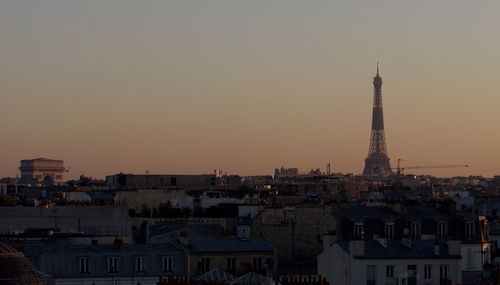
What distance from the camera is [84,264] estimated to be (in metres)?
62.1

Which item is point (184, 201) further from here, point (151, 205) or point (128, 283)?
point (128, 283)

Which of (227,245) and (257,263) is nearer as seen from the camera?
(257,263)

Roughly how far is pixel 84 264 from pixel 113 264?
115 cm

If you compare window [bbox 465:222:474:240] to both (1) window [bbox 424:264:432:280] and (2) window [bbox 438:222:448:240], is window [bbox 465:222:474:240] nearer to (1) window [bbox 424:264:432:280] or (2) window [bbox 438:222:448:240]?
(2) window [bbox 438:222:448:240]

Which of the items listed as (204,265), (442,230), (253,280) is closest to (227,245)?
(204,265)

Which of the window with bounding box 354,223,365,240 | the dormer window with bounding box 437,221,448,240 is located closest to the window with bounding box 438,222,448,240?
the dormer window with bounding box 437,221,448,240

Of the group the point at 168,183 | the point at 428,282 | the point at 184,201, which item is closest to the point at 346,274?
the point at 428,282

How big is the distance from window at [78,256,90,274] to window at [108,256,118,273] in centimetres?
85

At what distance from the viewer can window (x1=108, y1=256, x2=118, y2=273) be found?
62656 millimetres

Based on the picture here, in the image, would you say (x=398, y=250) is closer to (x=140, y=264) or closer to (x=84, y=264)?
(x=140, y=264)

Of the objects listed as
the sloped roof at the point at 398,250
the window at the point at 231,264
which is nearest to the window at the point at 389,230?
the window at the point at 231,264

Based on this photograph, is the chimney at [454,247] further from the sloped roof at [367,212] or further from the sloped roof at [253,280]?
the sloped roof at [367,212]

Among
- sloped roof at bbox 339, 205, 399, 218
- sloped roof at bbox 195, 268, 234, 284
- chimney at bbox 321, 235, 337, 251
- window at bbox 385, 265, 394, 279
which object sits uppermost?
sloped roof at bbox 339, 205, 399, 218

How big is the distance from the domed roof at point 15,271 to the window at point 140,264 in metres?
28.7
